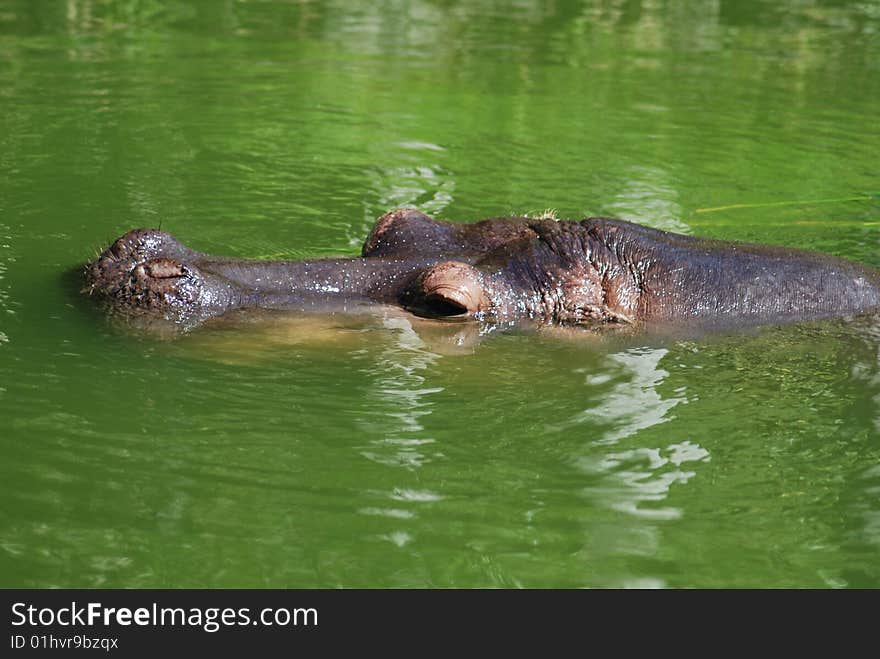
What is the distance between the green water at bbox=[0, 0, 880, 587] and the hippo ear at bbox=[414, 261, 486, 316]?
0.12 meters

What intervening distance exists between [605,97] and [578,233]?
6.59 metres

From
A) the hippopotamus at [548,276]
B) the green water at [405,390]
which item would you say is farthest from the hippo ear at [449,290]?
the green water at [405,390]

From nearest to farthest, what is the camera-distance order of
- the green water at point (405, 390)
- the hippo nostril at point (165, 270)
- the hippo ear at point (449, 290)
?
the green water at point (405, 390), the hippo nostril at point (165, 270), the hippo ear at point (449, 290)

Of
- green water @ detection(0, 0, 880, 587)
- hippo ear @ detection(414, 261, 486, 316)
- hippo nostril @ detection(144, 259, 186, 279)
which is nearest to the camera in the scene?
green water @ detection(0, 0, 880, 587)

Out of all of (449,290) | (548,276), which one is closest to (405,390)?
(449,290)

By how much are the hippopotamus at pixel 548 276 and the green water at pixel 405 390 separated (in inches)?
5.4

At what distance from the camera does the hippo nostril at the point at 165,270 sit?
237 inches

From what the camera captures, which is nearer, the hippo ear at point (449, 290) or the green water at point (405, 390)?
the green water at point (405, 390)

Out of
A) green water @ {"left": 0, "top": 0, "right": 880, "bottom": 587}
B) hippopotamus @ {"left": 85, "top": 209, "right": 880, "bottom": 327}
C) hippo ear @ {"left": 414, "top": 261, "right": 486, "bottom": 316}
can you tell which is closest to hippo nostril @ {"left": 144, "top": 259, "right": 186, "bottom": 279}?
hippopotamus @ {"left": 85, "top": 209, "right": 880, "bottom": 327}

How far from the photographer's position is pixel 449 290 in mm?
6164

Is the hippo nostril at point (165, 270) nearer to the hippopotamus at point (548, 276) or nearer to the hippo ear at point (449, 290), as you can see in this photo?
the hippopotamus at point (548, 276)

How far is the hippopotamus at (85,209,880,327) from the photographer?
625 centimetres

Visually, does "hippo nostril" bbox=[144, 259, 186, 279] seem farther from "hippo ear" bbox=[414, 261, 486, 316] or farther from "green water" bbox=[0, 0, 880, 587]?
"hippo ear" bbox=[414, 261, 486, 316]
